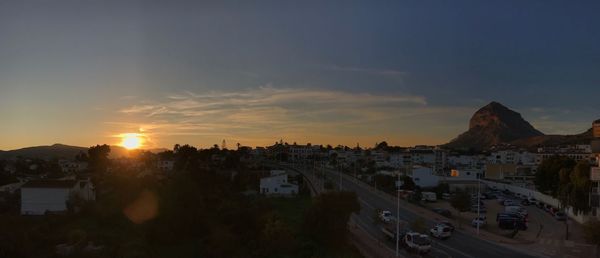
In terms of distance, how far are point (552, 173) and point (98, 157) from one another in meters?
74.0

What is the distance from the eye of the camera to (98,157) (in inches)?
3590

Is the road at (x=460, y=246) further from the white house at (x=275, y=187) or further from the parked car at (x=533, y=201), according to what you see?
the parked car at (x=533, y=201)

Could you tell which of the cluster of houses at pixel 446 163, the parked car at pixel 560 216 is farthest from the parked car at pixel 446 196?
the parked car at pixel 560 216

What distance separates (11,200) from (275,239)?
3438 cm

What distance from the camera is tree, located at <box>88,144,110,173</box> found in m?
89.2

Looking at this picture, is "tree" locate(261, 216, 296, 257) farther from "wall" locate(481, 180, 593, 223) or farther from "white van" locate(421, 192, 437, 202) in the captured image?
"white van" locate(421, 192, 437, 202)

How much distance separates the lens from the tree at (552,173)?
50469 mm

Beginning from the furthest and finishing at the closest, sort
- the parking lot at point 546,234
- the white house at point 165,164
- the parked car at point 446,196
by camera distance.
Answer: the white house at point 165,164
the parked car at point 446,196
the parking lot at point 546,234

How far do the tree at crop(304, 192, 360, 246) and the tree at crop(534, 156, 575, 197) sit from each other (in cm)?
2733

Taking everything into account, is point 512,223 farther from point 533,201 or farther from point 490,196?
point 490,196

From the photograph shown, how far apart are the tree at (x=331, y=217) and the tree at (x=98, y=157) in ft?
213

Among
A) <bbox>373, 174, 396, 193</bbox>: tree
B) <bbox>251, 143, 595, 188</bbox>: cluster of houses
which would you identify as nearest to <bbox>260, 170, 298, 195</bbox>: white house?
<bbox>373, 174, 396, 193</bbox>: tree

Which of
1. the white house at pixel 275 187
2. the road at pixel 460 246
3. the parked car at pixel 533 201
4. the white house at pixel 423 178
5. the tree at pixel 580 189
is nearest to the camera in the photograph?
the road at pixel 460 246

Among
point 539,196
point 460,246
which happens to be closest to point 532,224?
point 460,246
